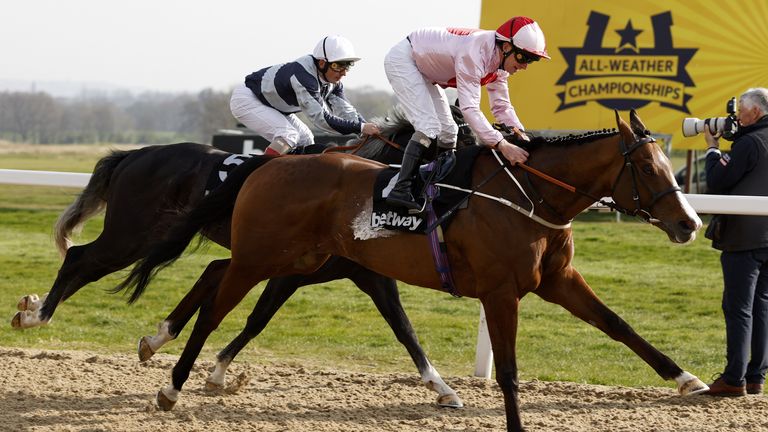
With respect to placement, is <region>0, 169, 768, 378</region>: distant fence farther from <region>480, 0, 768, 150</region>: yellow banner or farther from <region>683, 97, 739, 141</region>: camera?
<region>480, 0, 768, 150</region>: yellow banner

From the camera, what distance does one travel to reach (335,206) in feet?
16.1

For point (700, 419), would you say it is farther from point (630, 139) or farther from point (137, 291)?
point (137, 291)

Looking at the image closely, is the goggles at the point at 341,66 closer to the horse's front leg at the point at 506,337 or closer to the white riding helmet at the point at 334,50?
the white riding helmet at the point at 334,50

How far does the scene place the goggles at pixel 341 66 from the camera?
241 inches

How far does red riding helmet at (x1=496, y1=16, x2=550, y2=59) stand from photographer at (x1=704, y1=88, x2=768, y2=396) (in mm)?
1129

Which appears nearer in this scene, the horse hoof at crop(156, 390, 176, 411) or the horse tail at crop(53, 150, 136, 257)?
the horse hoof at crop(156, 390, 176, 411)

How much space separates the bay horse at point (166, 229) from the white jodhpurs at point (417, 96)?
359 millimetres

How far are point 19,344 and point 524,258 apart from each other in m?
4.13

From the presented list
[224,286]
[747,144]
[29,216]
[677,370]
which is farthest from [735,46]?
[29,216]

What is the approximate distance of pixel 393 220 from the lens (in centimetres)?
472

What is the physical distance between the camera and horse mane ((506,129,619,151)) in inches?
178

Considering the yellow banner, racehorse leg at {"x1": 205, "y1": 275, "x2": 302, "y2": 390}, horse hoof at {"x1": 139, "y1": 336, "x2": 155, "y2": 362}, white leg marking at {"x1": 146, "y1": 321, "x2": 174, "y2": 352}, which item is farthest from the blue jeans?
the yellow banner

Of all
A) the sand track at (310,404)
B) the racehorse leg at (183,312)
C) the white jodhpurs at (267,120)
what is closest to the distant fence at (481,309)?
the sand track at (310,404)

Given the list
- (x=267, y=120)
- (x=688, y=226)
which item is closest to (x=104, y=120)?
(x=267, y=120)
